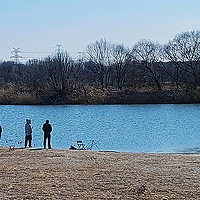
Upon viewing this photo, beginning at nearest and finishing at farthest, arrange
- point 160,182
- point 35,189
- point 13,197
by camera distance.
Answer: point 13,197 → point 35,189 → point 160,182

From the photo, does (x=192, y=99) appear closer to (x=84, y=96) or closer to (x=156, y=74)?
(x=156, y=74)

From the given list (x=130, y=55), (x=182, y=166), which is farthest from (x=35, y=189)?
(x=130, y=55)

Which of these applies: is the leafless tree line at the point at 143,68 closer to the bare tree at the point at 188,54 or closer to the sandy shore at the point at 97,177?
the bare tree at the point at 188,54

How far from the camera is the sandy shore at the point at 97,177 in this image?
33.9ft

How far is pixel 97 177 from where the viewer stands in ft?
40.2

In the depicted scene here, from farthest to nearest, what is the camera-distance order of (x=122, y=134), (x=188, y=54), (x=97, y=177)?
(x=188, y=54)
(x=122, y=134)
(x=97, y=177)

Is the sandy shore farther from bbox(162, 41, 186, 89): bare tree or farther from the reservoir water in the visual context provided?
bbox(162, 41, 186, 89): bare tree

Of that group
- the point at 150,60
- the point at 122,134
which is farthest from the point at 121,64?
the point at 122,134

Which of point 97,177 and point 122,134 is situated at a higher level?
point 97,177

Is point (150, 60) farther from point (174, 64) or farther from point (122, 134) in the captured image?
point (122, 134)

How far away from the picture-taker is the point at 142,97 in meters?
67.4

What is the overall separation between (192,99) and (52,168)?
175 ft

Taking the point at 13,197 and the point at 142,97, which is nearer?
the point at 13,197

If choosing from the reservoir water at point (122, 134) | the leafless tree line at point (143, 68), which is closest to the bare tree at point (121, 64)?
the leafless tree line at point (143, 68)
